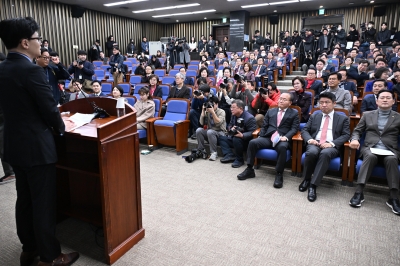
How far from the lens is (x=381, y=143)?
2.72 metres

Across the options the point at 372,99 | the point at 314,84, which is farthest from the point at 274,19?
the point at 372,99

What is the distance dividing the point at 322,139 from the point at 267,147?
60 centimetres

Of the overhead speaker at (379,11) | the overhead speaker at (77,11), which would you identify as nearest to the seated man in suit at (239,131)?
the overhead speaker at (77,11)

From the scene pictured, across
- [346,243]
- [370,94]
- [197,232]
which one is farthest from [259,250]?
[370,94]

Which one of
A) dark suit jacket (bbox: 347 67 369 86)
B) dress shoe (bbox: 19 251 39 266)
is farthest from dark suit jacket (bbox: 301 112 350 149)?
dark suit jacket (bbox: 347 67 369 86)

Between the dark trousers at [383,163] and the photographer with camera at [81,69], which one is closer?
the dark trousers at [383,163]

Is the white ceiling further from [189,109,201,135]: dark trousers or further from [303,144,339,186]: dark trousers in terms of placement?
[303,144,339,186]: dark trousers

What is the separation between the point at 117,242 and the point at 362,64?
212 inches

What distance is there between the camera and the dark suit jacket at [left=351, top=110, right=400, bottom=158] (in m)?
2.69

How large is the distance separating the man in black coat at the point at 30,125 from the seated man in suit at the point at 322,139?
2.23m

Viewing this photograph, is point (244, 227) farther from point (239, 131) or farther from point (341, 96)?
point (341, 96)

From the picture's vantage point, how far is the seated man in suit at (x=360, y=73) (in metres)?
5.21

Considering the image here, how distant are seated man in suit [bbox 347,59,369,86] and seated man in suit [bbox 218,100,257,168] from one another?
2.97 metres

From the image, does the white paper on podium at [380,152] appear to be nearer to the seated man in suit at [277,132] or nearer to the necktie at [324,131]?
the necktie at [324,131]
